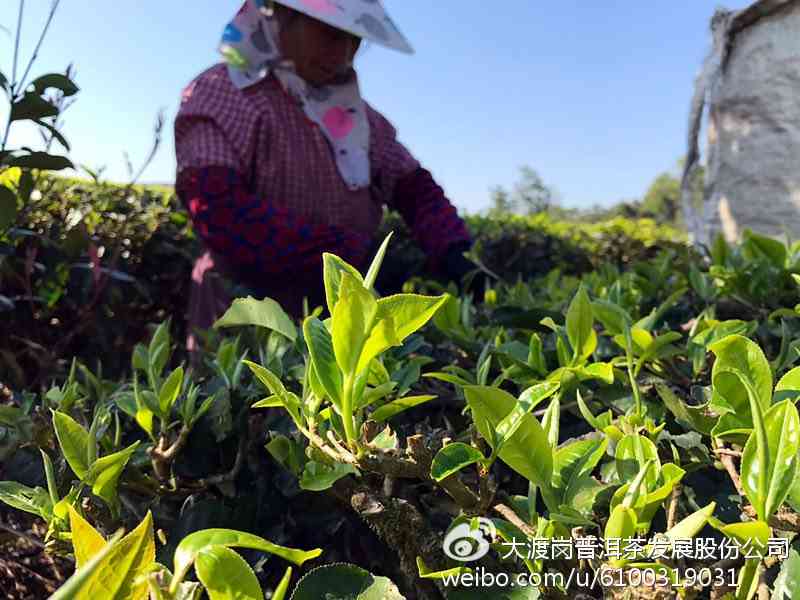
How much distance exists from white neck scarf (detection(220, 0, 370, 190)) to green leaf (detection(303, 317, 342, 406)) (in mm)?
1568

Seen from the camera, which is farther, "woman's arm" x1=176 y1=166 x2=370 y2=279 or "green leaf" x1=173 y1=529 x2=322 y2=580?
"woman's arm" x1=176 y1=166 x2=370 y2=279

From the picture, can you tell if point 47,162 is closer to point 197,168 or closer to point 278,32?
point 197,168

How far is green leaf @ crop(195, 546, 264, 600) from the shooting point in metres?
0.39

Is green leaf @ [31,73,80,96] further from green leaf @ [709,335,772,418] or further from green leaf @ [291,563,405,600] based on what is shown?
green leaf @ [709,335,772,418]

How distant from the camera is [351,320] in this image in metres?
0.45

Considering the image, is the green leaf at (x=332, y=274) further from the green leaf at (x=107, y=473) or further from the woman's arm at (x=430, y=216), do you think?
the woman's arm at (x=430, y=216)

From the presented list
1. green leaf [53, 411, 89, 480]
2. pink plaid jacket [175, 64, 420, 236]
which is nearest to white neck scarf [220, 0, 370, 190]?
pink plaid jacket [175, 64, 420, 236]

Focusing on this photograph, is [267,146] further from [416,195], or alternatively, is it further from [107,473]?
[107,473]

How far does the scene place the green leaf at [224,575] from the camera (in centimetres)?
39

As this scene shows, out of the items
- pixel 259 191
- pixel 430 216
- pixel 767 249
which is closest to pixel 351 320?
pixel 767 249

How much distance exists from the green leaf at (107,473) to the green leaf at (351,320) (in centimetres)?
19

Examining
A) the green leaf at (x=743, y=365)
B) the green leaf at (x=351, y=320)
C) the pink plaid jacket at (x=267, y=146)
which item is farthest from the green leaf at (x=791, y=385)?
the pink plaid jacket at (x=267, y=146)

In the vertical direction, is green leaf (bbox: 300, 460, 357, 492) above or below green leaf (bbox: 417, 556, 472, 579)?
above

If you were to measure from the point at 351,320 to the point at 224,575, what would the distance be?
0.18m
